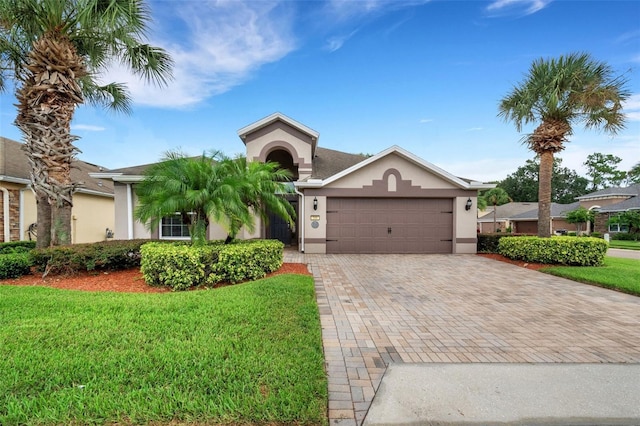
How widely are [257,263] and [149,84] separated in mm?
6688

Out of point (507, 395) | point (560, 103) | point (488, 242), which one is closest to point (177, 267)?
point (507, 395)

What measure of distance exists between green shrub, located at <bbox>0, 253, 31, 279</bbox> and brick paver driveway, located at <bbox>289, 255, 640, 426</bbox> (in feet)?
24.0

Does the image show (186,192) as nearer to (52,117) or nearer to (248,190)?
(248,190)

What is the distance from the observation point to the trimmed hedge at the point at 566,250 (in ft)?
30.3

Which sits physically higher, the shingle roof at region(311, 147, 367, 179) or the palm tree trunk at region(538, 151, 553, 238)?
the shingle roof at region(311, 147, 367, 179)

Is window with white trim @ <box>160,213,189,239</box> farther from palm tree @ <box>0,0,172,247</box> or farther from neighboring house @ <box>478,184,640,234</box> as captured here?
neighboring house @ <box>478,184,640,234</box>

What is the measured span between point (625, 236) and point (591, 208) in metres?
5.64

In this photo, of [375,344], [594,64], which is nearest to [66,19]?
[375,344]

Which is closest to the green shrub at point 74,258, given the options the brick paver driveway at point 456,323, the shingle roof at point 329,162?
the brick paver driveway at point 456,323

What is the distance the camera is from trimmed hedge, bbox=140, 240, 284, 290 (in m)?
6.31

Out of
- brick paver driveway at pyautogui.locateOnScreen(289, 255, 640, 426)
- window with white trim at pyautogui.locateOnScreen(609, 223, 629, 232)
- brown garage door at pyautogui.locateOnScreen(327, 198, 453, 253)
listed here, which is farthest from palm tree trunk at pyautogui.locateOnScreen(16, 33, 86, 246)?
window with white trim at pyautogui.locateOnScreen(609, 223, 629, 232)

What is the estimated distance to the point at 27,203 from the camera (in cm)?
1202

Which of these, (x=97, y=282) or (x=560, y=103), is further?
(x=560, y=103)

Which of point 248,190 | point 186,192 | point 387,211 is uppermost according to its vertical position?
point 248,190
